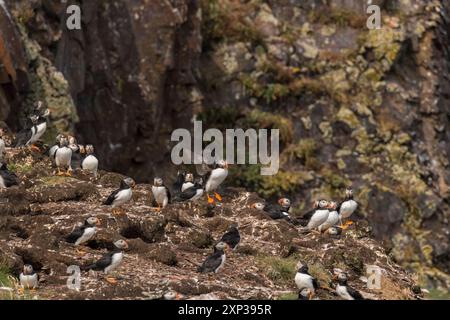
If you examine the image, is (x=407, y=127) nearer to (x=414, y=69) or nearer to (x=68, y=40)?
(x=414, y=69)

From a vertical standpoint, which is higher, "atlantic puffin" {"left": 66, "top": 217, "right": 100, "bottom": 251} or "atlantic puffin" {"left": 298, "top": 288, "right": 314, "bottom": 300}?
"atlantic puffin" {"left": 66, "top": 217, "right": 100, "bottom": 251}

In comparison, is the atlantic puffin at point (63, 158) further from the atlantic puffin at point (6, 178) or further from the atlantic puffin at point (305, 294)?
the atlantic puffin at point (305, 294)

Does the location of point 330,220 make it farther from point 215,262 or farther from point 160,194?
point 215,262

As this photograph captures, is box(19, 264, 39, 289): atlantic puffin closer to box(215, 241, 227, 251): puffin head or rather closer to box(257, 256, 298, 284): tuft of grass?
box(215, 241, 227, 251): puffin head

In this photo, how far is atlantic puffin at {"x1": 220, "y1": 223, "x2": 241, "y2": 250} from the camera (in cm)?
1823

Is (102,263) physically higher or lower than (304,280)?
higher

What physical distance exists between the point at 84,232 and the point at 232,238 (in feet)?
8.27

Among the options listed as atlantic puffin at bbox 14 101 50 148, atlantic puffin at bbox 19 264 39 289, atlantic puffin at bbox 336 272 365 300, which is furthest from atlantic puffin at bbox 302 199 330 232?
atlantic puffin at bbox 14 101 50 148

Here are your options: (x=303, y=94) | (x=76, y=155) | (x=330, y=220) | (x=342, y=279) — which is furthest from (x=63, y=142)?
(x=303, y=94)

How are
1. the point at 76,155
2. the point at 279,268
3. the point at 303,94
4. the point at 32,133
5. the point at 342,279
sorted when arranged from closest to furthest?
the point at 342,279
the point at 279,268
the point at 76,155
the point at 32,133
the point at 303,94

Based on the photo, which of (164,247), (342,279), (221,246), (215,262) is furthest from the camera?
(164,247)

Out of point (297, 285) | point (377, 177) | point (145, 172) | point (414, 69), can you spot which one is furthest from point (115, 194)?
point (414, 69)

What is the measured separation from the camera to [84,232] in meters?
17.4
